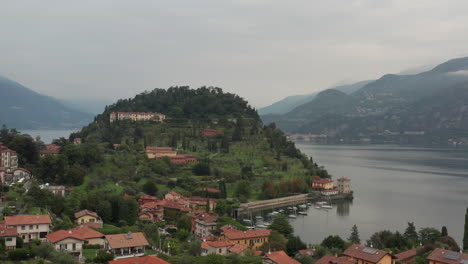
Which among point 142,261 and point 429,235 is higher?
point 142,261

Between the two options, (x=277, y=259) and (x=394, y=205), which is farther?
(x=394, y=205)

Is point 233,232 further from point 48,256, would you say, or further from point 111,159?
point 111,159

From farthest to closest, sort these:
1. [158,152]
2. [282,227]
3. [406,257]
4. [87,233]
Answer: [158,152] → [282,227] → [406,257] → [87,233]

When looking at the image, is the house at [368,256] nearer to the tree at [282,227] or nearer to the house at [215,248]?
the house at [215,248]

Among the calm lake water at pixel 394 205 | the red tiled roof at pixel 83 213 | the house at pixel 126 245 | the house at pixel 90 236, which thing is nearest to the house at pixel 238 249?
the house at pixel 126 245

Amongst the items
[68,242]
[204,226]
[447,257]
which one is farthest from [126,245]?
[447,257]

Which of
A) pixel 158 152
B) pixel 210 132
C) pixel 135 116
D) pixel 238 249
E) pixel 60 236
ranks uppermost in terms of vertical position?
pixel 135 116

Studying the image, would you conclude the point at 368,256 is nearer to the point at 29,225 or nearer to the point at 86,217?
the point at 29,225
